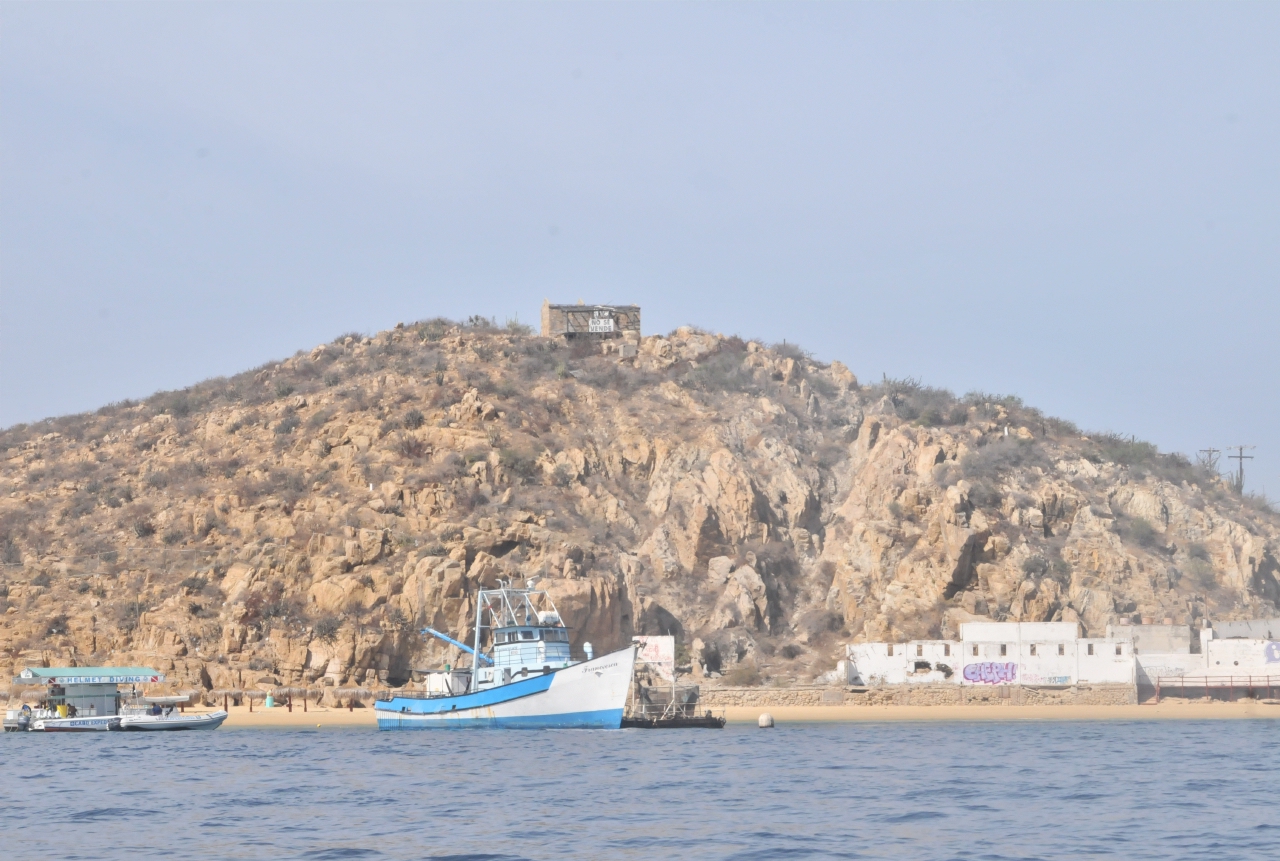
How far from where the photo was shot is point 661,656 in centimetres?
7169

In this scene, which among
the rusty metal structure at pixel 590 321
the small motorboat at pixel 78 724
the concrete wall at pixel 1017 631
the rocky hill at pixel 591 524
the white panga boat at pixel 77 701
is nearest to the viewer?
the white panga boat at pixel 77 701

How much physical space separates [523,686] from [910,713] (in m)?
19.6

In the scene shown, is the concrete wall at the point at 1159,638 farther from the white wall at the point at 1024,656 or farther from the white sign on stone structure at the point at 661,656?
the white sign on stone structure at the point at 661,656

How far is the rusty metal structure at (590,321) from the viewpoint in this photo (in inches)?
4382

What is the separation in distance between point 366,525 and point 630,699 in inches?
748

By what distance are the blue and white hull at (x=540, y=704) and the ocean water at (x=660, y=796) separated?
3009mm

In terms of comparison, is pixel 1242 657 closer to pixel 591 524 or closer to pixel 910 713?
pixel 910 713

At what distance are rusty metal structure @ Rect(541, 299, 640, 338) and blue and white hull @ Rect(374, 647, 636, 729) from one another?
49602 millimetres

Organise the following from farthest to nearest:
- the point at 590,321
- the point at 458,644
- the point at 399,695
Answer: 1. the point at 590,321
2. the point at 399,695
3. the point at 458,644

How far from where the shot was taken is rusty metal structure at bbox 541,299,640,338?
11131 cm

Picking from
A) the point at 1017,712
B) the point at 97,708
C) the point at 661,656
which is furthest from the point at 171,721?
the point at 1017,712

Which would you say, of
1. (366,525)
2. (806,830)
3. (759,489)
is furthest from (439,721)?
(806,830)

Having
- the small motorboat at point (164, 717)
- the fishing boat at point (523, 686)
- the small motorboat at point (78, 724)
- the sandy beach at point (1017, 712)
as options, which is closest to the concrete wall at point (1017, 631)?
the sandy beach at point (1017, 712)

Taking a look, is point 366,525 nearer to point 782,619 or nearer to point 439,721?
point 439,721
